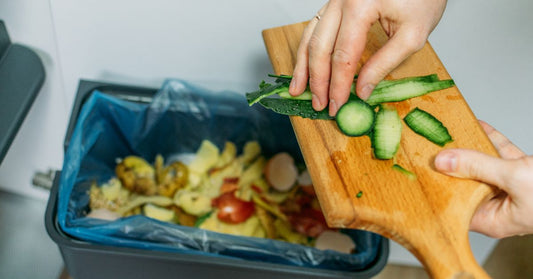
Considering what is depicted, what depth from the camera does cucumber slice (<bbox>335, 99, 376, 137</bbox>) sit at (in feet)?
2.06

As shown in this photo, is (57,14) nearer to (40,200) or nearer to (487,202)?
(40,200)

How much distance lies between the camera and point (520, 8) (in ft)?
2.55

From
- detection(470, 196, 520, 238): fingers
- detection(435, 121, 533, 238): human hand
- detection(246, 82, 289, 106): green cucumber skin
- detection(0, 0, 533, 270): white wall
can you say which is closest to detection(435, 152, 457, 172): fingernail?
detection(435, 121, 533, 238): human hand

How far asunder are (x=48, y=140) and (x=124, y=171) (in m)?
0.22

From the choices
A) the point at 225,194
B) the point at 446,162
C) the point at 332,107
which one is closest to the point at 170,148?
the point at 225,194

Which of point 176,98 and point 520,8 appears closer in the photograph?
point 520,8

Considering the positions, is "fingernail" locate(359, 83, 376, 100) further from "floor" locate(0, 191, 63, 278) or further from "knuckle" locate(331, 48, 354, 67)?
"floor" locate(0, 191, 63, 278)

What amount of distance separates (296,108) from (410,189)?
17 cm

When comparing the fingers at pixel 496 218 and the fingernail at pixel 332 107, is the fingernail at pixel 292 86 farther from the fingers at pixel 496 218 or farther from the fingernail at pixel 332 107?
the fingers at pixel 496 218

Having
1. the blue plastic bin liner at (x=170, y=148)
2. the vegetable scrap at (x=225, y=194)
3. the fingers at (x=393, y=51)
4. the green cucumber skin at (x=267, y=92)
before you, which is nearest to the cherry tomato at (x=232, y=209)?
the vegetable scrap at (x=225, y=194)

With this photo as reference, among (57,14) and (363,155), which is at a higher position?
(57,14)

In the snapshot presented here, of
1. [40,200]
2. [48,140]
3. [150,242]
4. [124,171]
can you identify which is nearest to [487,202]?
[150,242]

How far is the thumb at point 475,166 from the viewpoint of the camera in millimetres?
558

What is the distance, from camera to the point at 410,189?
58 cm
